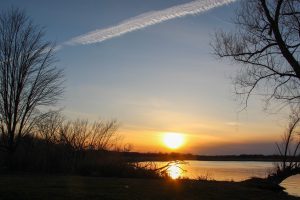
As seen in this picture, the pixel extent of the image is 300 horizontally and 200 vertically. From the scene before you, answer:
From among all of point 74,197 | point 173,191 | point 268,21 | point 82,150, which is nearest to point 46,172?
point 82,150

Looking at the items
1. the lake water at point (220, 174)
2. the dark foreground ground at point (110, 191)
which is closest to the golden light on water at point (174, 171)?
the lake water at point (220, 174)

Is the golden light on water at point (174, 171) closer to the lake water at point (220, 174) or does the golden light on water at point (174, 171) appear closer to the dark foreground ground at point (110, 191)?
the lake water at point (220, 174)

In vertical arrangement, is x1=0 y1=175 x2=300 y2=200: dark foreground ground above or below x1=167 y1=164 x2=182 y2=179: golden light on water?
below

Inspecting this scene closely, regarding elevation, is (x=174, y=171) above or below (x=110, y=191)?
above

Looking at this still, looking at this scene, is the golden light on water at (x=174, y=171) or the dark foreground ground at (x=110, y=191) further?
the golden light on water at (x=174, y=171)

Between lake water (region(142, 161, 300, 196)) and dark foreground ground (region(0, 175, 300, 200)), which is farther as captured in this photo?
lake water (region(142, 161, 300, 196))

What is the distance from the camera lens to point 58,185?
1612 cm

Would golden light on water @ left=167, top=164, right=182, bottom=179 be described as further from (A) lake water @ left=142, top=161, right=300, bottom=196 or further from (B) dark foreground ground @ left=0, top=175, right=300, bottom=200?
(B) dark foreground ground @ left=0, top=175, right=300, bottom=200

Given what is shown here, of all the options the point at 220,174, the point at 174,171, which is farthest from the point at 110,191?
the point at 220,174

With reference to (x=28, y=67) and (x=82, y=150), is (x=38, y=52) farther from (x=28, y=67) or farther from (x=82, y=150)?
(x=82, y=150)

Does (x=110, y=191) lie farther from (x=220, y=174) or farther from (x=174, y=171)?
(x=220, y=174)

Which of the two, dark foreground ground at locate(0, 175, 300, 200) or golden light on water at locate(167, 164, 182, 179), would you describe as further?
golden light on water at locate(167, 164, 182, 179)

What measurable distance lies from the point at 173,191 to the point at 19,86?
13955 mm

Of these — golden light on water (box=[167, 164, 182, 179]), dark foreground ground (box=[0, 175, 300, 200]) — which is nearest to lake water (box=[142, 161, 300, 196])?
golden light on water (box=[167, 164, 182, 179])
